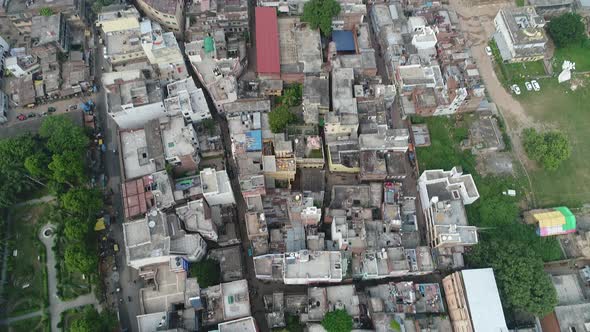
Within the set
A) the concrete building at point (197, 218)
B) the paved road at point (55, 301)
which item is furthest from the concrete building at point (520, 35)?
the paved road at point (55, 301)

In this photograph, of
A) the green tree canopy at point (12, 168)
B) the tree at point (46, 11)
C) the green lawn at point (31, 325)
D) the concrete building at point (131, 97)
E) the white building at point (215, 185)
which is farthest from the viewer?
the tree at point (46, 11)

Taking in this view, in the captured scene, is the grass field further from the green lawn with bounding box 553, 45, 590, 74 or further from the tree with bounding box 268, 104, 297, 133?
the tree with bounding box 268, 104, 297, 133

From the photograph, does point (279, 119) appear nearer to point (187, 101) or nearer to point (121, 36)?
point (187, 101)

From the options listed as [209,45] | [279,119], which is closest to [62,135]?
[209,45]

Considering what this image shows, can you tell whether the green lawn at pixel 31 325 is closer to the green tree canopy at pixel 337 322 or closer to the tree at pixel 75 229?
the tree at pixel 75 229

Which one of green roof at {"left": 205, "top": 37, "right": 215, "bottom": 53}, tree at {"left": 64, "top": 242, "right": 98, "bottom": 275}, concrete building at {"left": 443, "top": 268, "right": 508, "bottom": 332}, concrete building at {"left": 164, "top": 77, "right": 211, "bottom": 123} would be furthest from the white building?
concrete building at {"left": 443, "top": 268, "right": 508, "bottom": 332}

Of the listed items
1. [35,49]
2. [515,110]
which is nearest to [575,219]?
[515,110]
